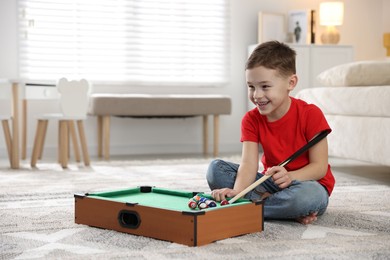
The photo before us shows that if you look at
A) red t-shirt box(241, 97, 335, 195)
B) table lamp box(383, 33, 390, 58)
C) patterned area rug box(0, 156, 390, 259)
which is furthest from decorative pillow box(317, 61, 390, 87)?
table lamp box(383, 33, 390, 58)

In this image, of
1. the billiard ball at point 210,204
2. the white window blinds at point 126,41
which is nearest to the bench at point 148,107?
the white window blinds at point 126,41

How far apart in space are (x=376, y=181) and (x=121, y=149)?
2.19 m

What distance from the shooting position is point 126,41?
4457mm

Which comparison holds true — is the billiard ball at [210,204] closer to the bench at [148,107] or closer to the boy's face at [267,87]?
the boy's face at [267,87]

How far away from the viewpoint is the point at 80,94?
339cm

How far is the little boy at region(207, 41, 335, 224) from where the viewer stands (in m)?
1.66

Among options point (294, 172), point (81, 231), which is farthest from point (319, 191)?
point (81, 231)

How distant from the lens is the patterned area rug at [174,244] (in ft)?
4.39

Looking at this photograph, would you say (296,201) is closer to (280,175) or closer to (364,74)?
(280,175)

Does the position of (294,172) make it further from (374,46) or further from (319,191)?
(374,46)

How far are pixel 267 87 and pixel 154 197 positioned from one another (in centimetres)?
43

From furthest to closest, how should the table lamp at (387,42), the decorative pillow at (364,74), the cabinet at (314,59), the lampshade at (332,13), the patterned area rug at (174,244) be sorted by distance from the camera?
the table lamp at (387,42) < the lampshade at (332,13) < the cabinet at (314,59) < the decorative pillow at (364,74) < the patterned area rug at (174,244)

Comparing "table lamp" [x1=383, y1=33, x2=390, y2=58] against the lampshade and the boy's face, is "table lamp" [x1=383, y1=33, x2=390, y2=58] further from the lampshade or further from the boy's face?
the boy's face

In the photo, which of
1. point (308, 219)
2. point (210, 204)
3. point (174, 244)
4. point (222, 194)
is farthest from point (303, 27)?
point (174, 244)
